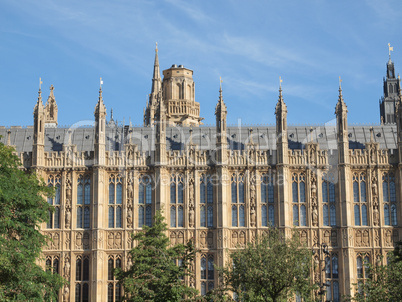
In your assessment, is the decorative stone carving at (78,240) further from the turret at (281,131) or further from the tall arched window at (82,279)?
the turret at (281,131)

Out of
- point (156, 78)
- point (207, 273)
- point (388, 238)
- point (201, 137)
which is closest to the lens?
point (207, 273)

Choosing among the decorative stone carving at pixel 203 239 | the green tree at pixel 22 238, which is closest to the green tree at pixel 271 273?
the green tree at pixel 22 238

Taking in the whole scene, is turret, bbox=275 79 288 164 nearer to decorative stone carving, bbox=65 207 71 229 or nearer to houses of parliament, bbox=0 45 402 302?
houses of parliament, bbox=0 45 402 302

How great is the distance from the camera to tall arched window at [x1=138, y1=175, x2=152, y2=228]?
254ft

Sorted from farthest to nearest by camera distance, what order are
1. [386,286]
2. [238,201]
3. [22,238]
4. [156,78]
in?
[156,78], [238,201], [22,238], [386,286]

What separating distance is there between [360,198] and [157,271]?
2615 centimetres

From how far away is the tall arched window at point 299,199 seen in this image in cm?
7725

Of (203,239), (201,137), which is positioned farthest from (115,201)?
(201,137)

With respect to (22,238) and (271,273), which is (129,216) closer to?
(22,238)

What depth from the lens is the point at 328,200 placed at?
77625mm

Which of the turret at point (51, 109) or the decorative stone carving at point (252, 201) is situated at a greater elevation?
the turret at point (51, 109)

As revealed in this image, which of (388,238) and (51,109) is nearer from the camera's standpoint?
(388,238)


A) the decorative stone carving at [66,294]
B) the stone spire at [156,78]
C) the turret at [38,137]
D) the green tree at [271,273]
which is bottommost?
the decorative stone carving at [66,294]

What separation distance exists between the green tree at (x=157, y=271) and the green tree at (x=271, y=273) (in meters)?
3.66
